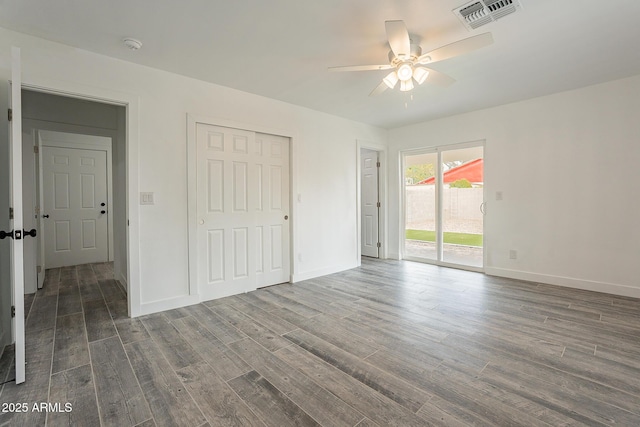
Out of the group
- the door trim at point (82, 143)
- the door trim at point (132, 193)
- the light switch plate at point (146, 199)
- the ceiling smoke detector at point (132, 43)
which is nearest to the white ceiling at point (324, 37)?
the ceiling smoke detector at point (132, 43)

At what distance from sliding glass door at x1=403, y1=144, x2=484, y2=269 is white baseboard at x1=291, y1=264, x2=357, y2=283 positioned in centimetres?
150

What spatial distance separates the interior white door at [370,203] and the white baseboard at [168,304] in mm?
3751

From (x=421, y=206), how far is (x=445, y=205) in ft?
1.55

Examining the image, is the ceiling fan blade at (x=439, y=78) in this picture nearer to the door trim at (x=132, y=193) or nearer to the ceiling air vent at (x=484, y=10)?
the ceiling air vent at (x=484, y=10)

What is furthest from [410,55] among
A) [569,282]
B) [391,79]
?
[569,282]

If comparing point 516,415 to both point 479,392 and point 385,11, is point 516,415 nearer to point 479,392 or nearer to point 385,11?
point 479,392

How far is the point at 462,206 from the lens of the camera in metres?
4.96

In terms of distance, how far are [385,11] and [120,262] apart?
15.4 ft

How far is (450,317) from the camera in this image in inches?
114

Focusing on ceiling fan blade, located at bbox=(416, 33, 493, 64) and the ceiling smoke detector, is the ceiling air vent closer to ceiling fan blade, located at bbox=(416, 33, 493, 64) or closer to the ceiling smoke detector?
ceiling fan blade, located at bbox=(416, 33, 493, 64)

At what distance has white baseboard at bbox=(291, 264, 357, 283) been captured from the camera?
428 centimetres

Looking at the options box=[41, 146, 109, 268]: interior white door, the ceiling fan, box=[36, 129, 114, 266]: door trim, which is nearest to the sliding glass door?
the ceiling fan

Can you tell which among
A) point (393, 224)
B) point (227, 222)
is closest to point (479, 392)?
point (227, 222)

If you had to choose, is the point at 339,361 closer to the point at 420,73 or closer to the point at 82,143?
the point at 420,73
